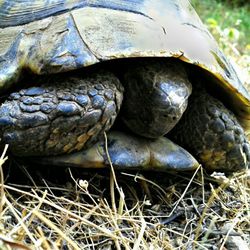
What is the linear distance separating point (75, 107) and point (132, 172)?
53 centimetres

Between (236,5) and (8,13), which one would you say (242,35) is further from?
(8,13)

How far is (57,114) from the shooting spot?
1909 millimetres

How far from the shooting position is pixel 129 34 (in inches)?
80.7

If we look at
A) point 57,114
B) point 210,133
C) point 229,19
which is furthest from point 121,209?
point 229,19

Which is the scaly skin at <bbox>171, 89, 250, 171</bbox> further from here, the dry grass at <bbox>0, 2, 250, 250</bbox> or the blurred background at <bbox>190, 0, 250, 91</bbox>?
the blurred background at <bbox>190, 0, 250, 91</bbox>

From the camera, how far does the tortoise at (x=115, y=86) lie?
1.93m

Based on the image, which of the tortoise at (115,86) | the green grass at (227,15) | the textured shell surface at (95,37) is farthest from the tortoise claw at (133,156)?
the green grass at (227,15)

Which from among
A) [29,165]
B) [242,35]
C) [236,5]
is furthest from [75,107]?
[236,5]

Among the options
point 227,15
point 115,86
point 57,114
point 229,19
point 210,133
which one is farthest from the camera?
point 229,19

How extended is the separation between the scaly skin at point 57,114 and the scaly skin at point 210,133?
0.50 m

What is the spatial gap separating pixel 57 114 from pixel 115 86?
273 millimetres

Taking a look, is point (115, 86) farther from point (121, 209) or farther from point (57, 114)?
point (121, 209)

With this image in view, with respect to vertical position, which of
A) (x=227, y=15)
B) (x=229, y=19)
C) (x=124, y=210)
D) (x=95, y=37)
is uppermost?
(x=95, y=37)

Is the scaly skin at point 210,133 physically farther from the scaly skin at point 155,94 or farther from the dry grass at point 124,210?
the scaly skin at point 155,94
